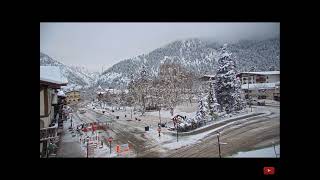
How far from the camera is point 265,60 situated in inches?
150

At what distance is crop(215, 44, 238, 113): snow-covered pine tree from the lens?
12.6ft

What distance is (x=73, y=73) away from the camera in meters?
3.81

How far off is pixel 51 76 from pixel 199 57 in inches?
55.7

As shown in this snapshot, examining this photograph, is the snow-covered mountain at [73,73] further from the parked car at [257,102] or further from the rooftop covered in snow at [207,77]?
the parked car at [257,102]

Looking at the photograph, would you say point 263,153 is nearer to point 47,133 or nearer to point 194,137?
point 194,137

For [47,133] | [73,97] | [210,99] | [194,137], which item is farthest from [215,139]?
[47,133]

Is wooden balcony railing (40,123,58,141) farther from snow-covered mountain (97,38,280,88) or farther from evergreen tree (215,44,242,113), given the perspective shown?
evergreen tree (215,44,242,113)

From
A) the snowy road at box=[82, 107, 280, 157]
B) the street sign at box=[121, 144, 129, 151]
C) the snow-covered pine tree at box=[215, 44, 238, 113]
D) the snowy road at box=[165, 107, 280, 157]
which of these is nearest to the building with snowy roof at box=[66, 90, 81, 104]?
the snowy road at box=[82, 107, 280, 157]

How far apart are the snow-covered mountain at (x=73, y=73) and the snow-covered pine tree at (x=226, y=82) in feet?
3.97

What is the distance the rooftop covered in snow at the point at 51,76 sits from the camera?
3793mm

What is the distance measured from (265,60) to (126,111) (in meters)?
1.41
